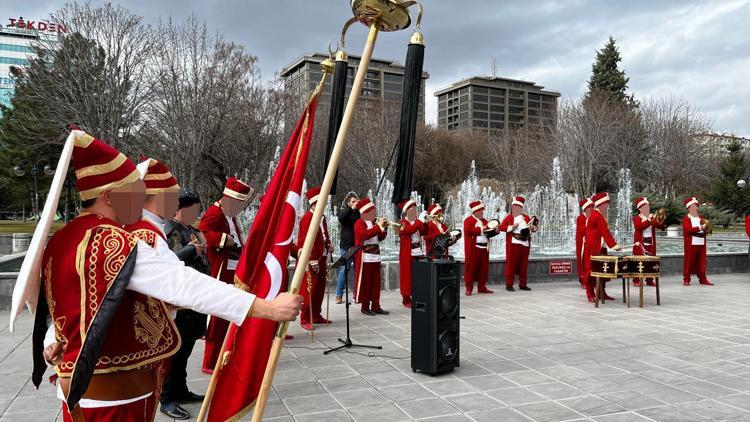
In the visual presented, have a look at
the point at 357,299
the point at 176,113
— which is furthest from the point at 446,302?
the point at 176,113

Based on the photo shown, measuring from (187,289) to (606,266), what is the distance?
9025 mm

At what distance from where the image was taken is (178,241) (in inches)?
187

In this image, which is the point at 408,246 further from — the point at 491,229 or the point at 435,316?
the point at 435,316

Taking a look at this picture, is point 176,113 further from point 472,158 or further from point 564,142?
point 472,158

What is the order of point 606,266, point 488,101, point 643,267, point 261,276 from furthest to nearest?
point 488,101
point 606,266
point 643,267
point 261,276

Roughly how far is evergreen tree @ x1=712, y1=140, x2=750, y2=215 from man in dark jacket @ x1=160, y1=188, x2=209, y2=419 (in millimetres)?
42975

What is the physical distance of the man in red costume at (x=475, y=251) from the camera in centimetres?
1144

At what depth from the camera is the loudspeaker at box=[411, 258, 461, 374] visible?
5.67m

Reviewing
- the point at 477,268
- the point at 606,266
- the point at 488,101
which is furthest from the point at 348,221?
the point at 488,101

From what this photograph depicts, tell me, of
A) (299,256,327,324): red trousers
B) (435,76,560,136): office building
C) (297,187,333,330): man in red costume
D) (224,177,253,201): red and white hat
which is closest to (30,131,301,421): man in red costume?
(224,177,253,201): red and white hat

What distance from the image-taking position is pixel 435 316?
570 centimetres

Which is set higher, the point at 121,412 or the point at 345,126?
the point at 345,126

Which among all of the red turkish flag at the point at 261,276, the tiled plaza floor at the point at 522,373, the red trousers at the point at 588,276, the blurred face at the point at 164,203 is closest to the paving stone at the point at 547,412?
the tiled plaza floor at the point at 522,373

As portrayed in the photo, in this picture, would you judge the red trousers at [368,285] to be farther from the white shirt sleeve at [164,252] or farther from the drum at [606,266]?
the white shirt sleeve at [164,252]
